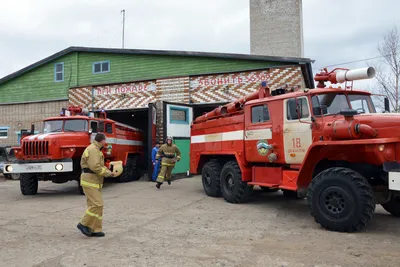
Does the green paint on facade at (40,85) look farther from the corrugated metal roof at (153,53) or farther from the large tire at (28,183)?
the large tire at (28,183)

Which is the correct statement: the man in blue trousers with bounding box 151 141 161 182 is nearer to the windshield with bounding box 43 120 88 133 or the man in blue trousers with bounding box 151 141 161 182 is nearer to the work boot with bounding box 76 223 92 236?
the windshield with bounding box 43 120 88 133

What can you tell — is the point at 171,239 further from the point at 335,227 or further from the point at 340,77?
the point at 340,77

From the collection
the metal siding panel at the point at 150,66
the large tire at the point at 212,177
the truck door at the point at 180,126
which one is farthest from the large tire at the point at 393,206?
the truck door at the point at 180,126

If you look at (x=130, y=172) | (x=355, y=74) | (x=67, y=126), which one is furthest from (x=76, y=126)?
(x=355, y=74)

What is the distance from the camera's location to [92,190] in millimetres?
5656

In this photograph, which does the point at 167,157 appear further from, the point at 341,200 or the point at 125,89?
the point at 341,200

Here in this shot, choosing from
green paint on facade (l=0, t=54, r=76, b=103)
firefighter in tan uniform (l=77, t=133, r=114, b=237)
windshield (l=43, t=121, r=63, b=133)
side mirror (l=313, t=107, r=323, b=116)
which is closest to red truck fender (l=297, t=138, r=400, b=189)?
side mirror (l=313, t=107, r=323, b=116)

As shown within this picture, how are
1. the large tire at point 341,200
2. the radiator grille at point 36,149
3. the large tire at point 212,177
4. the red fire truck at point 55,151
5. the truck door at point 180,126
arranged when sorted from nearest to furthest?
the large tire at point 341,200 < the large tire at point 212,177 < the red fire truck at point 55,151 < the radiator grille at point 36,149 < the truck door at point 180,126

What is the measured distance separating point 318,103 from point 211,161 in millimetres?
4068

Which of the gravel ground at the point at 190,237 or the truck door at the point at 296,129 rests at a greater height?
the truck door at the point at 296,129

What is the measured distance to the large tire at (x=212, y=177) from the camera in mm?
9594

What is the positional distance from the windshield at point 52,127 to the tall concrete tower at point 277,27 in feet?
107

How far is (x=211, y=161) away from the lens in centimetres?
1002

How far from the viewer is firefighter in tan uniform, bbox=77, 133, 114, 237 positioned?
5.57 m
